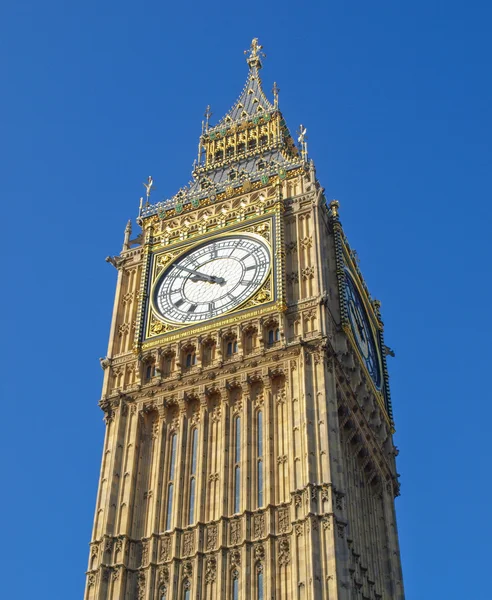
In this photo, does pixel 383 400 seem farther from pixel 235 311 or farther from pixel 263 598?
pixel 263 598

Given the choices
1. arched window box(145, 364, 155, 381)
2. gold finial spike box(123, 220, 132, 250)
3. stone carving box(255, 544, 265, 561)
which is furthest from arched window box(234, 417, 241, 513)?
gold finial spike box(123, 220, 132, 250)

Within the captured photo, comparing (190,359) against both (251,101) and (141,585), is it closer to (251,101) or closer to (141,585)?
(141,585)

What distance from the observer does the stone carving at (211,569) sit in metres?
36.8

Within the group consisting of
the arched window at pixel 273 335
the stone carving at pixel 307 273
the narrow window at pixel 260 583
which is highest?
the stone carving at pixel 307 273

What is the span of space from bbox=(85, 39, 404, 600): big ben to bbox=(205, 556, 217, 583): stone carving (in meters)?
0.07

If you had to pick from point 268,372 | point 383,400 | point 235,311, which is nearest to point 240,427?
point 268,372

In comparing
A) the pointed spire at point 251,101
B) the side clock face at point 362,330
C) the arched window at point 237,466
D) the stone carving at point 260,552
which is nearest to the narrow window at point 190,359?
the arched window at point 237,466

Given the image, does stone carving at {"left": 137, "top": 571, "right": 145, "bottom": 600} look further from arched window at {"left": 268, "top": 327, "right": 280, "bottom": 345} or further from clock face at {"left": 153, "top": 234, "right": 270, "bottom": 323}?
clock face at {"left": 153, "top": 234, "right": 270, "bottom": 323}

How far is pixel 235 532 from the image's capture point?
124 ft

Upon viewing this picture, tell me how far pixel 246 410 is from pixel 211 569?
6603 millimetres

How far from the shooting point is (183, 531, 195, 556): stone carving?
38.0m

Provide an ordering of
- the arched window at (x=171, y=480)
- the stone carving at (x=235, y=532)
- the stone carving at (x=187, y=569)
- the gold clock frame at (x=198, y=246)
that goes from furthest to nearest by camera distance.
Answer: the gold clock frame at (x=198, y=246) < the arched window at (x=171, y=480) < the stone carving at (x=235, y=532) < the stone carving at (x=187, y=569)

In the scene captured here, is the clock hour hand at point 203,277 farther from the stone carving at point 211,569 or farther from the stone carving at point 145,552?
the stone carving at point 211,569

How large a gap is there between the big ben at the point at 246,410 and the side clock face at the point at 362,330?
0.14m
